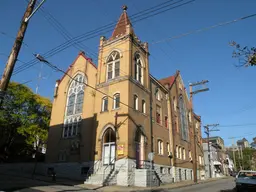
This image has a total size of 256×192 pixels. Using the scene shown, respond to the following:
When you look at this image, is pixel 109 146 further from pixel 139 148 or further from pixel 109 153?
pixel 139 148

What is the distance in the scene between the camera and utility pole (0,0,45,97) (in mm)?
9555

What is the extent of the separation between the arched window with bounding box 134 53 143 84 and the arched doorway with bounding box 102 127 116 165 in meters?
6.98

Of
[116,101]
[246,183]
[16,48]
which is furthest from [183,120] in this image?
[16,48]

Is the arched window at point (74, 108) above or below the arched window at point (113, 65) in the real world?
below

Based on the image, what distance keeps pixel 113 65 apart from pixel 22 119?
1739 centimetres

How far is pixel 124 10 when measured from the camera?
29312 millimetres

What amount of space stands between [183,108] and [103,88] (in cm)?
1844

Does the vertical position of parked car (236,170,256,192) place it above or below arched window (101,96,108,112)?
below

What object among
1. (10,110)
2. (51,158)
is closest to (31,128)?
(10,110)

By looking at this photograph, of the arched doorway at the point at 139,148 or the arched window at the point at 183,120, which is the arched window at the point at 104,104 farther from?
the arched window at the point at 183,120

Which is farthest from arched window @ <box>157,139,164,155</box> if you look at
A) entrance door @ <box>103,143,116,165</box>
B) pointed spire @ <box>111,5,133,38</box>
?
pointed spire @ <box>111,5,133,38</box>

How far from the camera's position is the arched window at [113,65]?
25.1m

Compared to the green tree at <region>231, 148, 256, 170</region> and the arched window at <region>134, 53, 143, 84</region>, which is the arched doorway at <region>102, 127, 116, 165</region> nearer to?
the arched window at <region>134, 53, 143, 84</region>

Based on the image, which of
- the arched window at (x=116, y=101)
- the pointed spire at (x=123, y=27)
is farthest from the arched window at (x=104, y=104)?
the pointed spire at (x=123, y=27)
